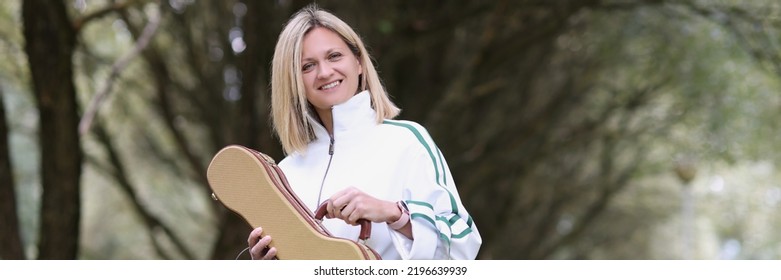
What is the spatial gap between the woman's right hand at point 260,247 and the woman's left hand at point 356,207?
221 millimetres

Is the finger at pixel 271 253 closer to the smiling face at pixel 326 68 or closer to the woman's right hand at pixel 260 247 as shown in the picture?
the woman's right hand at pixel 260 247

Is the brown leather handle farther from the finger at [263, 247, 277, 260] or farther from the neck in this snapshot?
the neck

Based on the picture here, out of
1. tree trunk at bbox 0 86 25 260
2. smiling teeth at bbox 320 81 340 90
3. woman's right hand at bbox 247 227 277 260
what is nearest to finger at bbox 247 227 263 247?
woman's right hand at bbox 247 227 277 260

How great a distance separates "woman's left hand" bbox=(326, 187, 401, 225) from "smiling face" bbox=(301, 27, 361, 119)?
41cm

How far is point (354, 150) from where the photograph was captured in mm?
2994

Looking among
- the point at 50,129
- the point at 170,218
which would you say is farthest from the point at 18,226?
the point at 170,218

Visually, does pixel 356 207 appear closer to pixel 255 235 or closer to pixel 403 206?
pixel 403 206

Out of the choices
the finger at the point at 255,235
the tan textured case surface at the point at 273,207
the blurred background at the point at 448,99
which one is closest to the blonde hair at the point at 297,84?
the tan textured case surface at the point at 273,207

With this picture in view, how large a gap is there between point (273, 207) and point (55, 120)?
4093 millimetres

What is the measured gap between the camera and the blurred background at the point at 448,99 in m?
7.04

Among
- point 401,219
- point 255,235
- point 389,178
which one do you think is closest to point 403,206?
point 401,219

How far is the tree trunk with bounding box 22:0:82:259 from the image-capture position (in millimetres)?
6453
